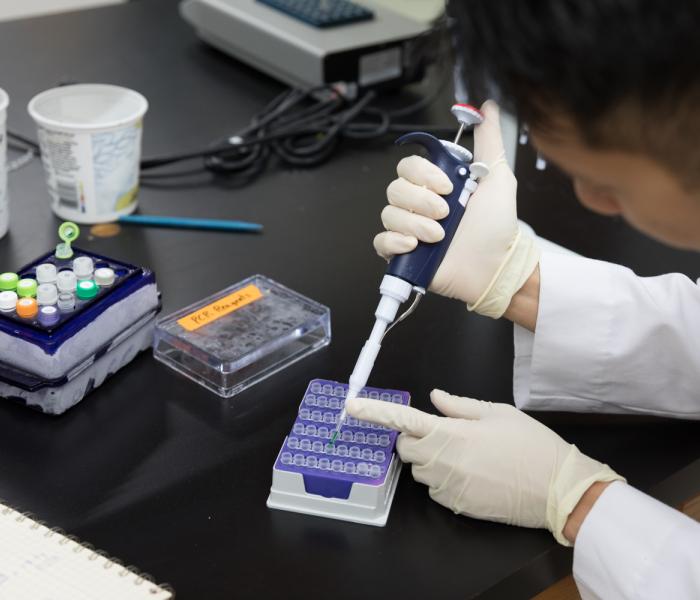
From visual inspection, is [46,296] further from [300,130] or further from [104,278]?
[300,130]

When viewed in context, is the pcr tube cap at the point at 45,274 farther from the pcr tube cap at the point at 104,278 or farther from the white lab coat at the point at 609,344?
the white lab coat at the point at 609,344

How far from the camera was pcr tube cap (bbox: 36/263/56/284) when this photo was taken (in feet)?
3.31

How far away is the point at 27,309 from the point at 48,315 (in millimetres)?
23

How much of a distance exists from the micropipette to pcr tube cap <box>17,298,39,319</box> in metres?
0.33

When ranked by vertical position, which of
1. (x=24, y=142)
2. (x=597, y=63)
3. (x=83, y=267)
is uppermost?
(x=597, y=63)

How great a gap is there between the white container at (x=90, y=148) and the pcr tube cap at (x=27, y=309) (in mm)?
356

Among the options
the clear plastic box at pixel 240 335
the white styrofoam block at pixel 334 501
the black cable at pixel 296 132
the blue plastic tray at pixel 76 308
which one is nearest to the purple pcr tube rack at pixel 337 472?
the white styrofoam block at pixel 334 501

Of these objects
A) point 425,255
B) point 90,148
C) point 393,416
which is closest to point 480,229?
point 425,255

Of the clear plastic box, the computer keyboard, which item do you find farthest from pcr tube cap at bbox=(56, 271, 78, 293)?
the computer keyboard

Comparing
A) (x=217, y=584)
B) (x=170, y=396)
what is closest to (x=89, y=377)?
(x=170, y=396)

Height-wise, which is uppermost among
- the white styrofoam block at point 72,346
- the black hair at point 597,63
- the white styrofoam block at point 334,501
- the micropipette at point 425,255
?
the black hair at point 597,63

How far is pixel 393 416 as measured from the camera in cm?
90

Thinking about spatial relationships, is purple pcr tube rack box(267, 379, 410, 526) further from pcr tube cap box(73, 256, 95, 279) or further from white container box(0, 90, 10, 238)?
white container box(0, 90, 10, 238)

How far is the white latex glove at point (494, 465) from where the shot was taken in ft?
2.86
